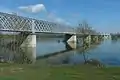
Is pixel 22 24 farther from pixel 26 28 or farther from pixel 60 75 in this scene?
pixel 60 75

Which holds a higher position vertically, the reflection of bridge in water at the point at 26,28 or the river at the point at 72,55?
the reflection of bridge in water at the point at 26,28

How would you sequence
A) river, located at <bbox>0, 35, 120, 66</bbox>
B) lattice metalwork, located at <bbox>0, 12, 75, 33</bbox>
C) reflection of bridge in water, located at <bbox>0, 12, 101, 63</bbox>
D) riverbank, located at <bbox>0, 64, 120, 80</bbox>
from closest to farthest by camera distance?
riverbank, located at <bbox>0, 64, 120, 80</bbox> → river, located at <bbox>0, 35, 120, 66</bbox> → reflection of bridge in water, located at <bbox>0, 12, 101, 63</bbox> → lattice metalwork, located at <bbox>0, 12, 75, 33</bbox>

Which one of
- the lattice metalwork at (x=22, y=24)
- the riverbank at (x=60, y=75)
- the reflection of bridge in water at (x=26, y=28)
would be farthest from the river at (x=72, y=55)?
the lattice metalwork at (x=22, y=24)

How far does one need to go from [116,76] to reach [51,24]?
408ft

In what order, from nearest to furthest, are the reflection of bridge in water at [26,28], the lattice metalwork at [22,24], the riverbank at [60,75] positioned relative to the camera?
the riverbank at [60,75]
the reflection of bridge in water at [26,28]
the lattice metalwork at [22,24]

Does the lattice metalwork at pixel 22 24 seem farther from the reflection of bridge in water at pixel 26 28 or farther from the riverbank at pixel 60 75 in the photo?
the riverbank at pixel 60 75

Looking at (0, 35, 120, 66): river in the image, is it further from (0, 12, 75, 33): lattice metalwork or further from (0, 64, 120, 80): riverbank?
(0, 12, 75, 33): lattice metalwork

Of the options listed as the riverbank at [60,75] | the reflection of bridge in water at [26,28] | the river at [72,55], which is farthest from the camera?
the reflection of bridge in water at [26,28]

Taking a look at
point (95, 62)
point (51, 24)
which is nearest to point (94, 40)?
point (51, 24)

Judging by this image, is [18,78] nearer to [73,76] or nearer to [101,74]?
[73,76]

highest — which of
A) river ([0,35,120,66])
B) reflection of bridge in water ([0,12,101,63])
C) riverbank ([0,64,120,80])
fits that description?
reflection of bridge in water ([0,12,101,63])

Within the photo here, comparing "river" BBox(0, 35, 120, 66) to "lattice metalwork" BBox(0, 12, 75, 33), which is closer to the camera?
"river" BBox(0, 35, 120, 66)

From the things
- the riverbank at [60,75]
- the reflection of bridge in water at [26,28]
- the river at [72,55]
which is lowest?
the river at [72,55]

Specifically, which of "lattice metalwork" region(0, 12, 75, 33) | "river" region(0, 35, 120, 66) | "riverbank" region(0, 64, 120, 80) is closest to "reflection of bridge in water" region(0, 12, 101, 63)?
"lattice metalwork" region(0, 12, 75, 33)
